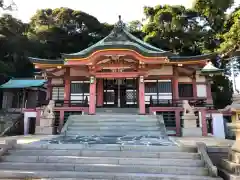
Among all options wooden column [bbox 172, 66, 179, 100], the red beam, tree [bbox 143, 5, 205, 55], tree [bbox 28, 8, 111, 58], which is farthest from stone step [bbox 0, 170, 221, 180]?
tree [bbox 28, 8, 111, 58]

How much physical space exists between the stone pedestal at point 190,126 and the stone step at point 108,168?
22.2ft

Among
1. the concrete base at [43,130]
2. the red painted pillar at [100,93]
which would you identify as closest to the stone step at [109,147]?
the concrete base at [43,130]

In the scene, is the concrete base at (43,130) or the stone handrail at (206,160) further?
the concrete base at (43,130)

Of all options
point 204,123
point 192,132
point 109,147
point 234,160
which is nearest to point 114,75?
point 192,132

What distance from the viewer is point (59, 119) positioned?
13.6m

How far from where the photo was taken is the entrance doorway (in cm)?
1642

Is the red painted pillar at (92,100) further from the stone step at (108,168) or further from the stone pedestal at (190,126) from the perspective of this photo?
the stone step at (108,168)

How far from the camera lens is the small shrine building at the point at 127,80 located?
43.2 feet

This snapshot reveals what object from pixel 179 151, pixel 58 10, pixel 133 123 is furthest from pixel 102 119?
pixel 58 10

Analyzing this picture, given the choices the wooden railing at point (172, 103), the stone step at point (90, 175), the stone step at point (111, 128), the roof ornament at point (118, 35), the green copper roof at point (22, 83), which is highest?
the roof ornament at point (118, 35)

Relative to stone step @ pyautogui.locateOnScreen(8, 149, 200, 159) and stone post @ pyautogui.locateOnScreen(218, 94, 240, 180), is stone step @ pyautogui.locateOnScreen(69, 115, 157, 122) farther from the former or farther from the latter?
stone post @ pyautogui.locateOnScreen(218, 94, 240, 180)

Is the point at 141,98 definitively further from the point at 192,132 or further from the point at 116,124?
the point at 192,132

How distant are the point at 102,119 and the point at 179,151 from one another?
6117mm

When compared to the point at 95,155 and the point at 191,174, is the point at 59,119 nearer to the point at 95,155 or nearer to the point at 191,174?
the point at 95,155
